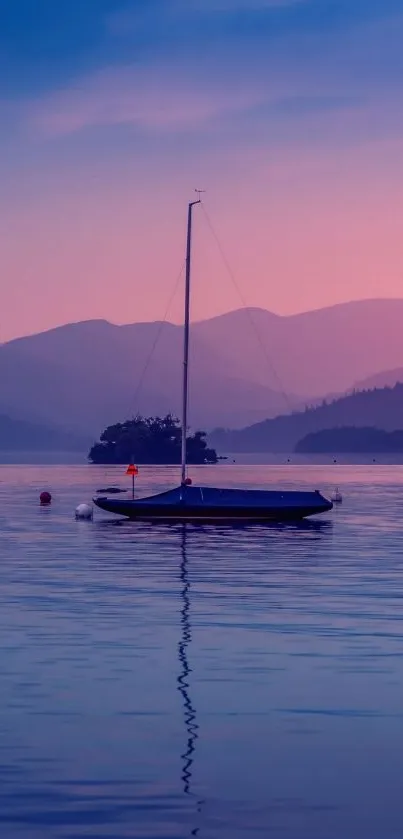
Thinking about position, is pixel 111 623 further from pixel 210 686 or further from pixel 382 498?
pixel 382 498

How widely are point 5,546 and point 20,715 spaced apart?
151 ft

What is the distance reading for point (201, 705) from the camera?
23.4m

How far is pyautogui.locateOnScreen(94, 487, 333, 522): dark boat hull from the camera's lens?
8031 centimetres

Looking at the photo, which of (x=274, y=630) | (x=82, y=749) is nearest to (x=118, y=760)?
(x=82, y=749)

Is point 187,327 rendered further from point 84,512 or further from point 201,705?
point 201,705

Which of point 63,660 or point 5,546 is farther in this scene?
point 5,546

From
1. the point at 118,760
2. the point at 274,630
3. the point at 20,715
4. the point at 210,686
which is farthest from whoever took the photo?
the point at 274,630

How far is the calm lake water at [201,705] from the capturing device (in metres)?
16.7

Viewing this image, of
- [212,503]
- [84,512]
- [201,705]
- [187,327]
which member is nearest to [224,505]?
[212,503]

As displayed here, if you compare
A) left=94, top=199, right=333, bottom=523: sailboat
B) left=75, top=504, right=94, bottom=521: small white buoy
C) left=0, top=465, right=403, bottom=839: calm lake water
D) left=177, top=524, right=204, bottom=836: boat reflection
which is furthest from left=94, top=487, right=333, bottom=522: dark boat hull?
left=177, top=524, right=204, bottom=836: boat reflection

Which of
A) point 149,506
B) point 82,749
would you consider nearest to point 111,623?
point 82,749

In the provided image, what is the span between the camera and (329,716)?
888 inches

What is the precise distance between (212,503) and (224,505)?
2.87 ft

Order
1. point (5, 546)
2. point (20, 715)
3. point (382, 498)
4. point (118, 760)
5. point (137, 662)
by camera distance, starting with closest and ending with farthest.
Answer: point (118, 760) → point (20, 715) → point (137, 662) → point (5, 546) → point (382, 498)
